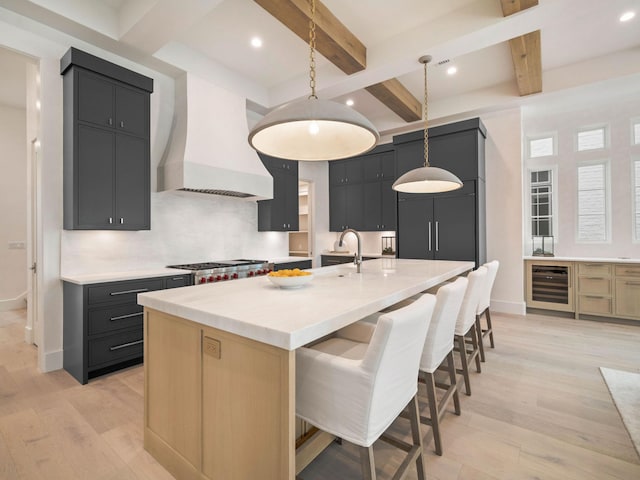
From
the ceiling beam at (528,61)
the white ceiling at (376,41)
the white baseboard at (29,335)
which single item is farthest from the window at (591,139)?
the white baseboard at (29,335)

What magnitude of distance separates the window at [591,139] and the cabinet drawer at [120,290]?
635 centimetres

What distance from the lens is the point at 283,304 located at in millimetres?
1510

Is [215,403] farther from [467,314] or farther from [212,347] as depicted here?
[467,314]

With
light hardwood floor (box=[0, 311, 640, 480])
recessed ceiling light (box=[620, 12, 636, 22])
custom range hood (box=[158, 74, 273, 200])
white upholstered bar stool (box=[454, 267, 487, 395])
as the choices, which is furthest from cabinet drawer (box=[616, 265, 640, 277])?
custom range hood (box=[158, 74, 273, 200])

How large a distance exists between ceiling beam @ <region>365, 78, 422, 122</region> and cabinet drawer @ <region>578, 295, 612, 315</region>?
3.64 metres

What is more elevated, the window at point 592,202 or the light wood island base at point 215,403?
the window at point 592,202

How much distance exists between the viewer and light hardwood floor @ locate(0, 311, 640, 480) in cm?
167

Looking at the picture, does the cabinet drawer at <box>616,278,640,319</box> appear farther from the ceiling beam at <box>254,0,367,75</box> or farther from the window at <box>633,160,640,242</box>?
the ceiling beam at <box>254,0,367,75</box>

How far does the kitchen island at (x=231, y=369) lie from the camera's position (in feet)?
3.72

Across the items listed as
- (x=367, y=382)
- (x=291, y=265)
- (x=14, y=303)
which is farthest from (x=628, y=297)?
(x=14, y=303)

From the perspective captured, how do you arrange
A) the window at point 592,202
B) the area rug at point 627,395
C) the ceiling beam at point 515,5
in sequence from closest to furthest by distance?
the area rug at point 627,395
the ceiling beam at point 515,5
the window at point 592,202

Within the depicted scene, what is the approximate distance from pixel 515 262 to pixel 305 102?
182 inches

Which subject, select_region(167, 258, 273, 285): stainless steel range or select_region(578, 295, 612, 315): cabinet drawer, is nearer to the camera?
select_region(167, 258, 273, 285): stainless steel range

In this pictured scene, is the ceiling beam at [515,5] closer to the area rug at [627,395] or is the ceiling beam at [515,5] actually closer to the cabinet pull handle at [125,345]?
the area rug at [627,395]
